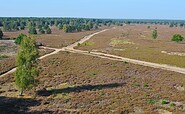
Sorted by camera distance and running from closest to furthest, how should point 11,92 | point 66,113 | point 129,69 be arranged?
1. point 66,113
2. point 11,92
3. point 129,69

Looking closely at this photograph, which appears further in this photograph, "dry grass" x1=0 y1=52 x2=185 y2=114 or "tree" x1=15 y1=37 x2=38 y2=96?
"tree" x1=15 y1=37 x2=38 y2=96

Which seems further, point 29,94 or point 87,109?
point 29,94

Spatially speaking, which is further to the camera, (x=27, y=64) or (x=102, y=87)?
(x=102, y=87)

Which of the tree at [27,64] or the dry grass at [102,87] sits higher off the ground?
the tree at [27,64]

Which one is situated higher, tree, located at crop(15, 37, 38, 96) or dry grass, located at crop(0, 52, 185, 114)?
tree, located at crop(15, 37, 38, 96)

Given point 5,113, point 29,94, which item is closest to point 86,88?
point 29,94

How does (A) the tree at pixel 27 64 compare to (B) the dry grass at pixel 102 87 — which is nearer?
(B) the dry grass at pixel 102 87

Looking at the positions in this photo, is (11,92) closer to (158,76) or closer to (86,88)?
(86,88)

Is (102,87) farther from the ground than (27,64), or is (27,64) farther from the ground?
(27,64)
